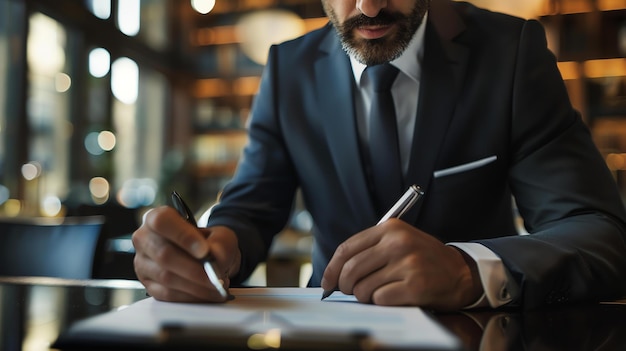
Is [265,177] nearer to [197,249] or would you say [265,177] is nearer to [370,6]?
[370,6]

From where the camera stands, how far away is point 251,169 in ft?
4.38

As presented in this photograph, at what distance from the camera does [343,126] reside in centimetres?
121

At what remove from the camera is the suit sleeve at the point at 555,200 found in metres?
0.82

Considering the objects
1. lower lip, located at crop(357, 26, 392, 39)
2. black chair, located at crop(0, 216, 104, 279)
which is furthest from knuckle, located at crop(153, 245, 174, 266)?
black chair, located at crop(0, 216, 104, 279)

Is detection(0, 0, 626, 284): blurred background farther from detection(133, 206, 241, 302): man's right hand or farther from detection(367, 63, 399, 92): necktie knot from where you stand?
detection(133, 206, 241, 302): man's right hand

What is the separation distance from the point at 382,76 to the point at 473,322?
1.92 ft

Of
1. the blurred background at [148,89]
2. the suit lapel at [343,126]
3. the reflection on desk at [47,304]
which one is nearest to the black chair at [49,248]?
the reflection on desk at [47,304]

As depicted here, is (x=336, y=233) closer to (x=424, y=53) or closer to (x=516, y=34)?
(x=424, y=53)

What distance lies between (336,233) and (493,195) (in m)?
0.33

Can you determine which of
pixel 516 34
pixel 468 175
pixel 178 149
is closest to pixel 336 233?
pixel 468 175

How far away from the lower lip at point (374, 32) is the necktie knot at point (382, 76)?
10 centimetres

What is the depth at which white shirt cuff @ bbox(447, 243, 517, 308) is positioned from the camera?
2.56ft

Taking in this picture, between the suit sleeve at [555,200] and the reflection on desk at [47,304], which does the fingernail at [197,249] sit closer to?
the reflection on desk at [47,304]

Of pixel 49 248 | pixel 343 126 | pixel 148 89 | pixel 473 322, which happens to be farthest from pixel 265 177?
pixel 148 89
